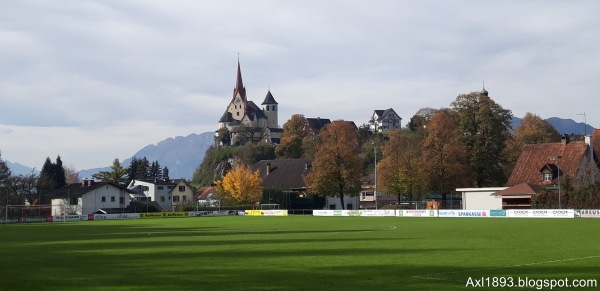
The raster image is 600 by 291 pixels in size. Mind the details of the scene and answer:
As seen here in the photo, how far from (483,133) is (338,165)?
18.8 metres

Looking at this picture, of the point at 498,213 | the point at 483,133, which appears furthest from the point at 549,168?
the point at 498,213

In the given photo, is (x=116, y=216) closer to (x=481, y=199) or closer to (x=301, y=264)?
(x=481, y=199)

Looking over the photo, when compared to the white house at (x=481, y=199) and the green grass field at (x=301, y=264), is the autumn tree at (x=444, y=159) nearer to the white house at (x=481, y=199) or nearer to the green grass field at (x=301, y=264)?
the white house at (x=481, y=199)

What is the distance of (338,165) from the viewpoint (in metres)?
94.9

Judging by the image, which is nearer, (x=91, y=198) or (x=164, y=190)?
(x=91, y=198)

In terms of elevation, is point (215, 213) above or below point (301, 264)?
below

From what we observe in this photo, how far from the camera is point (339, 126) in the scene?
9525 centimetres

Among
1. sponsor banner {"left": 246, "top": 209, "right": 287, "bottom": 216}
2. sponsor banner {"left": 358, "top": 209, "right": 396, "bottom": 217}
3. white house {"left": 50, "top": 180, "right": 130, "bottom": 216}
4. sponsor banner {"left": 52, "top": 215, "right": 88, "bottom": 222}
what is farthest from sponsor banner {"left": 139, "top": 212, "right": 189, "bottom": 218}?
sponsor banner {"left": 358, "top": 209, "right": 396, "bottom": 217}

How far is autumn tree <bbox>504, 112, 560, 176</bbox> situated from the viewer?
3772 inches

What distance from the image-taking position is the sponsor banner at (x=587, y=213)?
64.7 meters

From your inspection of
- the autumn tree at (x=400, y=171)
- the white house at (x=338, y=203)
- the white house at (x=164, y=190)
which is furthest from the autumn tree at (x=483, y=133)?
the white house at (x=164, y=190)

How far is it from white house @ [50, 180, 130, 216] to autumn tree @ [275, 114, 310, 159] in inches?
1812

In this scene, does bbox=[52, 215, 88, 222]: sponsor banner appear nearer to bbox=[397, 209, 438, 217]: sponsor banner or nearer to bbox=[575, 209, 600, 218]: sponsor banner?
bbox=[397, 209, 438, 217]: sponsor banner

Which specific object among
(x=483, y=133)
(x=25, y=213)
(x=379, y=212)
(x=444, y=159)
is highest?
(x=483, y=133)
